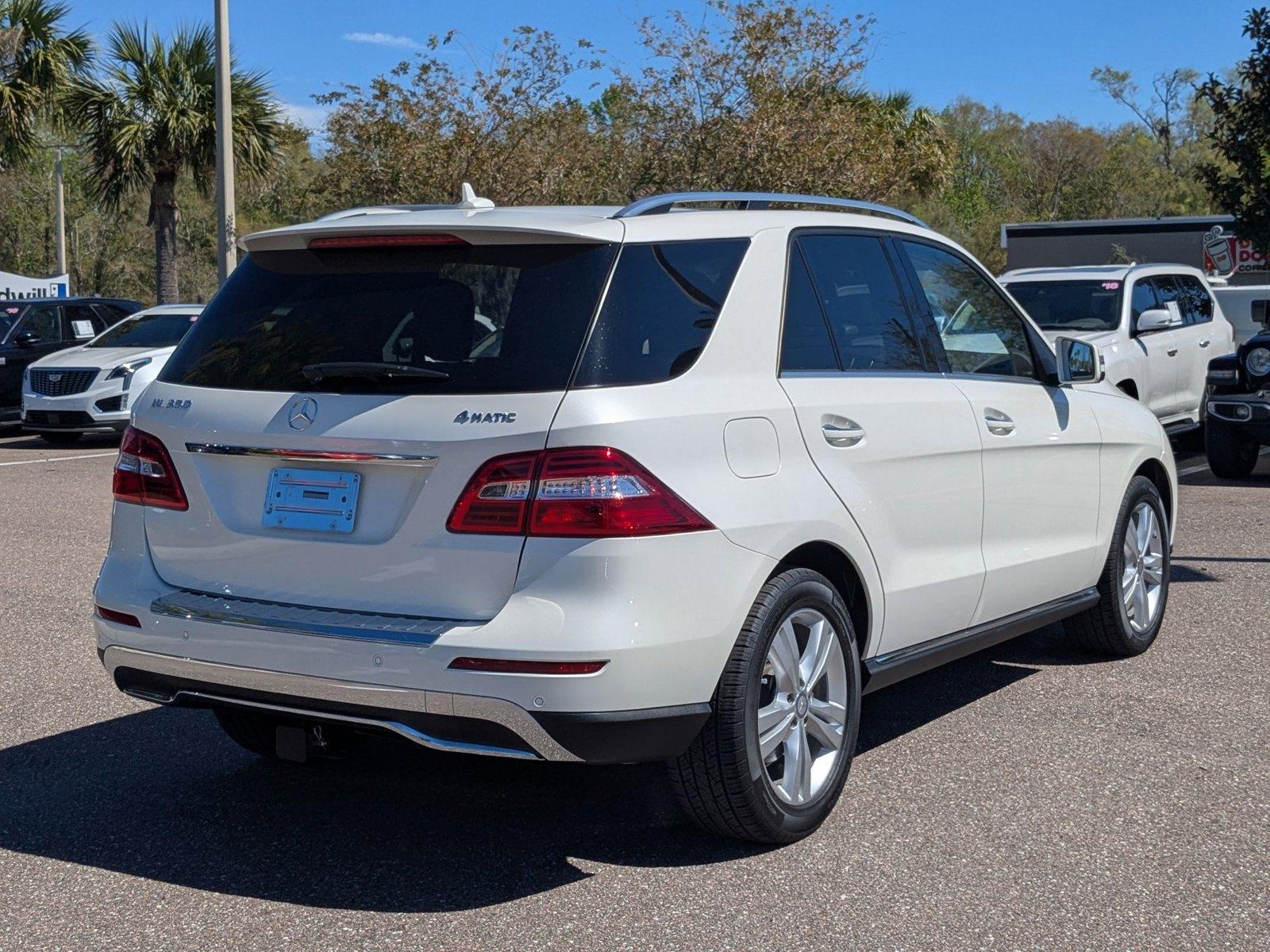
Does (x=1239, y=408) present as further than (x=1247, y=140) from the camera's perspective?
No

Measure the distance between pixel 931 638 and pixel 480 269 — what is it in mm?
1998

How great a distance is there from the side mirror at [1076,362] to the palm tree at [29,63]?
81.1 feet

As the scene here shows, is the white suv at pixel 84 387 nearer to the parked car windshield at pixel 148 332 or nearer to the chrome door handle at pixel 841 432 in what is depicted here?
the parked car windshield at pixel 148 332

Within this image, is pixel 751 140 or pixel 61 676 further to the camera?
pixel 751 140

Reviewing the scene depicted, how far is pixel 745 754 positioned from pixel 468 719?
766 millimetres

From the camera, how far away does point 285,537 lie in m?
3.99

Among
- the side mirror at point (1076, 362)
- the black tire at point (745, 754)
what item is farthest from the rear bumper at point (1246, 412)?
the black tire at point (745, 754)

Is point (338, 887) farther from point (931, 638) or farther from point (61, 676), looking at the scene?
point (61, 676)

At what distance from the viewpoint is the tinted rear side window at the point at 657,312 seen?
12.7 ft

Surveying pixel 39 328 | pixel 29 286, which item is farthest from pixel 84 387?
pixel 29 286

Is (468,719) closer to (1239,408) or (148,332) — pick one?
(1239,408)

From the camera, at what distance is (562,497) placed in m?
3.71

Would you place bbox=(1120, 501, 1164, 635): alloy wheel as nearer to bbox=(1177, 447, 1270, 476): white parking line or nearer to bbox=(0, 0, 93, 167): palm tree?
bbox=(1177, 447, 1270, 476): white parking line

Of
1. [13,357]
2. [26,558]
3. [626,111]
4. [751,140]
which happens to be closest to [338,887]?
[26,558]
